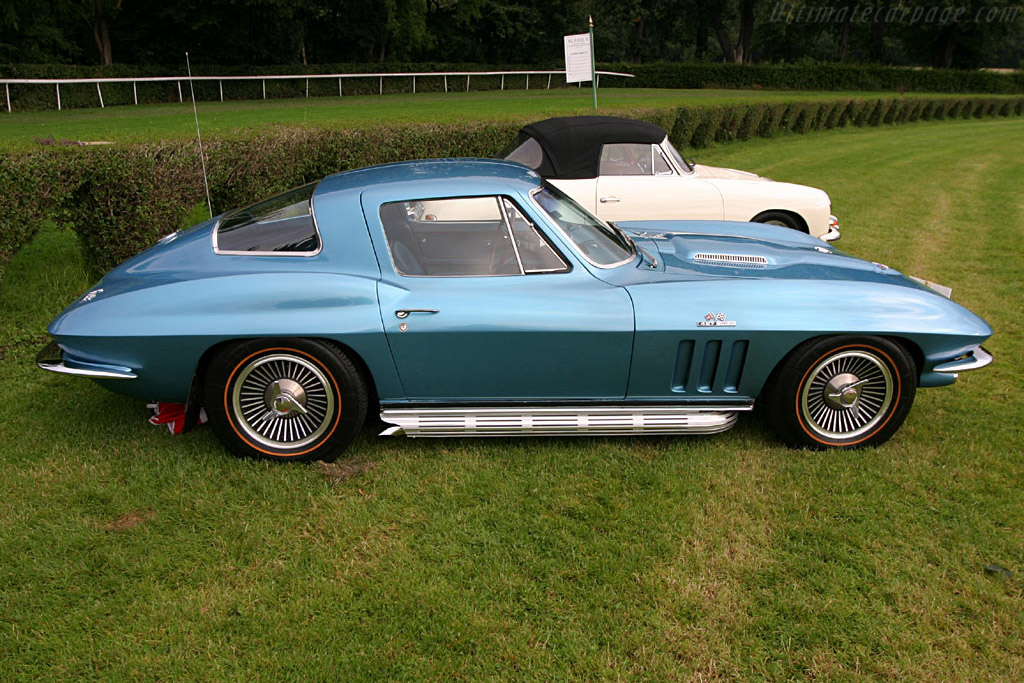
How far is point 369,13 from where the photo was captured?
144 feet

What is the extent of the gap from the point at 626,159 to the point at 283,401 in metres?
5.36

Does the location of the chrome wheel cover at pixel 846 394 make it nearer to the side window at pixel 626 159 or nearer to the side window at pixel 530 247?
the side window at pixel 530 247

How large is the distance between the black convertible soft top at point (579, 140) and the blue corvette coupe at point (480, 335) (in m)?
3.83

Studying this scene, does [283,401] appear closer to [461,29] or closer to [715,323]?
Answer: [715,323]

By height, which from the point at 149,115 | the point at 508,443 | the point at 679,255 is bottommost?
the point at 149,115

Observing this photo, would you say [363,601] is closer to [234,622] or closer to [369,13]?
[234,622]

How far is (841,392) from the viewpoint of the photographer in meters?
4.01

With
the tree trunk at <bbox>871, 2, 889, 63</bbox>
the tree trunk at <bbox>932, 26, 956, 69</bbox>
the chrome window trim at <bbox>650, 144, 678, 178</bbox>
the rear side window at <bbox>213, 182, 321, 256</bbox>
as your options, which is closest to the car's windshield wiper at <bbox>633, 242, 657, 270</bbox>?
the rear side window at <bbox>213, 182, 321, 256</bbox>

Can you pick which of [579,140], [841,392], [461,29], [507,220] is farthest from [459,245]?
[461,29]

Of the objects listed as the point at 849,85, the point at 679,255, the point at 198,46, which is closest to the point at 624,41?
the point at 849,85

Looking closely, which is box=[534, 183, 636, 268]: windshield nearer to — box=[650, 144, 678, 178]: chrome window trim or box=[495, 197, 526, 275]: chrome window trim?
box=[495, 197, 526, 275]: chrome window trim

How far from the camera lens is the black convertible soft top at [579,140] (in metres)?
7.95

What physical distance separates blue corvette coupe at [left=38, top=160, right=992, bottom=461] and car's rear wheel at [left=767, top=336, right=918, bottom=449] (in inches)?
0.4

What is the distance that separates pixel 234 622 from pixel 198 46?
4121cm
